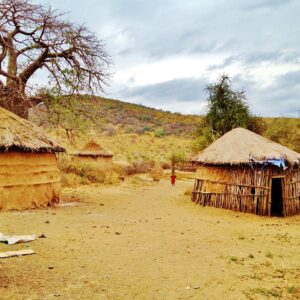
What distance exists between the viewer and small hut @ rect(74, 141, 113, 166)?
25.1 metres

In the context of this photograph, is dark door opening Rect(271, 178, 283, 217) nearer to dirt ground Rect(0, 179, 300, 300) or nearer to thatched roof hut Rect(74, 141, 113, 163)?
dirt ground Rect(0, 179, 300, 300)

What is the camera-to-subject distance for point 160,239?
920 cm

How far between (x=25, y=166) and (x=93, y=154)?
40.6 feet

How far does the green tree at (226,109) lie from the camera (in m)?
24.0

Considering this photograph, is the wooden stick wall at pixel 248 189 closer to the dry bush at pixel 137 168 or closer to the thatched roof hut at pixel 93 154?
the thatched roof hut at pixel 93 154

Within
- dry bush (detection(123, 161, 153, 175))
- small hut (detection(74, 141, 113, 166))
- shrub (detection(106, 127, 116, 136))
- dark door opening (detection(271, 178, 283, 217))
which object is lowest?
dark door opening (detection(271, 178, 283, 217))

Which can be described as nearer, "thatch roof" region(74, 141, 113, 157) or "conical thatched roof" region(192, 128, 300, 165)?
"conical thatched roof" region(192, 128, 300, 165)

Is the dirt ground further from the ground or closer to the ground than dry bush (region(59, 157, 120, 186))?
closer to the ground

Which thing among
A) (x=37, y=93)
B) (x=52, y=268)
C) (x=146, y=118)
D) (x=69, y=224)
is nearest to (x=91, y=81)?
(x=37, y=93)

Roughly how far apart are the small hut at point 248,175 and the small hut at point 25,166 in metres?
5.06

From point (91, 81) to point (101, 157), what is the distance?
31.3ft

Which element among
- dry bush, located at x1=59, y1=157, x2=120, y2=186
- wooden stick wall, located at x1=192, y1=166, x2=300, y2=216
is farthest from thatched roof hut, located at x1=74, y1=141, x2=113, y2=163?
wooden stick wall, located at x1=192, y1=166, x2=300, y2=216

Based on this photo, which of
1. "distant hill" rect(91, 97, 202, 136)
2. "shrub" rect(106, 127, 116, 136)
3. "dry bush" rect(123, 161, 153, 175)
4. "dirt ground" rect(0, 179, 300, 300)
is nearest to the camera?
"dirt ground" rect(0, 179, 300, 300)

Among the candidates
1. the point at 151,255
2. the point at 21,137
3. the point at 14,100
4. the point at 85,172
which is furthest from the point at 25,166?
the point at 85,172
